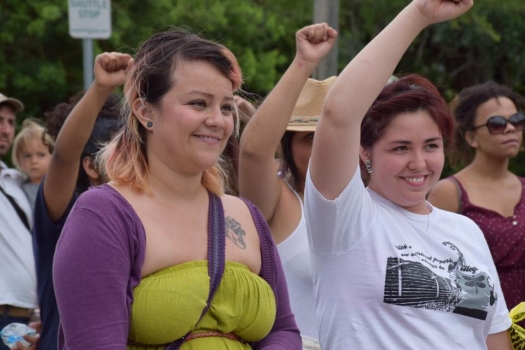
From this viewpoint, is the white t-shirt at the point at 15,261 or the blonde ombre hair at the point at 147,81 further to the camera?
the white t-shirt at the point at 15,261

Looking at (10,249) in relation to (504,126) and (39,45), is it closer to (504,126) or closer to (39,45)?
(504,126)

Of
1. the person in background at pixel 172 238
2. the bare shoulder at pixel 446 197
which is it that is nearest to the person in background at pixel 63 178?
the person in background at pixel 172 238

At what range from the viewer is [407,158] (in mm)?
3104

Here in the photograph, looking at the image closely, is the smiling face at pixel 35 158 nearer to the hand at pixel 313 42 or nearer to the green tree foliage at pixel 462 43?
the hand at pixel 313 42

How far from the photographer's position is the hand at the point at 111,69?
142 inches

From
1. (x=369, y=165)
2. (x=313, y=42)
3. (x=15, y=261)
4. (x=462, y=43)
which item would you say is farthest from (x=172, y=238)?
(x=462, y=43)

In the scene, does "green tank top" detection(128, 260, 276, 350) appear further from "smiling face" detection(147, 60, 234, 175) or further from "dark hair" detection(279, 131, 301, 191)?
"dark hair" detection(279, 131, 301, 191)

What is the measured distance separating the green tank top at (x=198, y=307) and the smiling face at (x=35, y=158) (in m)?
3.97

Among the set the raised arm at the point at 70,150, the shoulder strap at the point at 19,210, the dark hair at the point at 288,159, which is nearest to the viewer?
the raised arm at the point at 70,150

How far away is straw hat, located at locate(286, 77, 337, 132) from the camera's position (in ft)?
13.7

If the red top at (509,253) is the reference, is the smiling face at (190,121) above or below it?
above

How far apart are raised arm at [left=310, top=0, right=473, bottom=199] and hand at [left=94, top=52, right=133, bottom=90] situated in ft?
3.56

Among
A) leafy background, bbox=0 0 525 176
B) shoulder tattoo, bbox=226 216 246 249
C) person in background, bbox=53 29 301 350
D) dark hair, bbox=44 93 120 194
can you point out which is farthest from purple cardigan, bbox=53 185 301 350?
leafy background, bbox=0 0 525 176

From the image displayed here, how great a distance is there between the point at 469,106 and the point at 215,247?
3.24 metres
